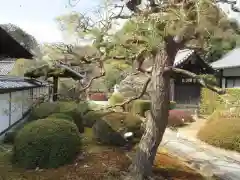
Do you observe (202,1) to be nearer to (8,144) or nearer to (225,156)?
(225,156)

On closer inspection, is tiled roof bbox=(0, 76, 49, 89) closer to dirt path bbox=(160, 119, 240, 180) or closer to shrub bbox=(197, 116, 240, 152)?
dirt path bbox=(160, 119, 240, 180)

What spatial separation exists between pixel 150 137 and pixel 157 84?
45.6 inches

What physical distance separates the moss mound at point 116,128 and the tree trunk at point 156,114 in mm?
3059

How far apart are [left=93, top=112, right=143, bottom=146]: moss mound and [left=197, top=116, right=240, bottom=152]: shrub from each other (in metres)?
3.15

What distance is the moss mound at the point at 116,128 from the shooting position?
956 centimetres

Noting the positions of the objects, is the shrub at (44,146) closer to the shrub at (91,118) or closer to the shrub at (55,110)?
the shrub at (55,110)

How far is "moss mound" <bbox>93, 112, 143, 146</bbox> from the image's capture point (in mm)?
9562

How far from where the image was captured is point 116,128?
966 cm

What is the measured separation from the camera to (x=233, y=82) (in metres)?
19.1

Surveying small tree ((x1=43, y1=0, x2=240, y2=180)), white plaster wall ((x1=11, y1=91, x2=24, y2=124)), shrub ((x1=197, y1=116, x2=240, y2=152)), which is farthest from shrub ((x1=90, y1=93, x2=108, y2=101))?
small tree ((x1=43, y1=0, x2=240, y2=180))

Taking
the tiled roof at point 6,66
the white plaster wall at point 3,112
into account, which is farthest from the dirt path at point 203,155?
the tiled roof at point 6,66

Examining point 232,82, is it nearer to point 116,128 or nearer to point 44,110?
point 116,128

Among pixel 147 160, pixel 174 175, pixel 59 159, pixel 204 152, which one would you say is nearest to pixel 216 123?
pixel 204 152

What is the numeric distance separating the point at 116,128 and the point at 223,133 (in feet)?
14.0
